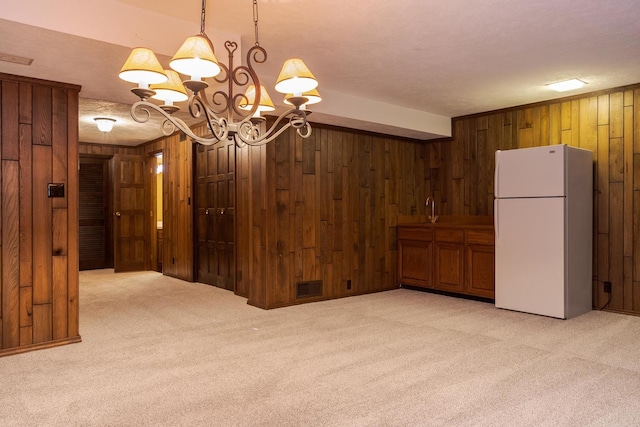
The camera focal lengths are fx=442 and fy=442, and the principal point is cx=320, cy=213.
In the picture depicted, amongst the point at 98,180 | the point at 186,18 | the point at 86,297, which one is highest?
the point at 186,18

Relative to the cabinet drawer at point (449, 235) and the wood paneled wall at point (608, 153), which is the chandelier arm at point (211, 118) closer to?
the cabinet drawer at point (449, 235)

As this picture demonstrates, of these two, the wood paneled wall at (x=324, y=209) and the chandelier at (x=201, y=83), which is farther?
the wood paneled wall at (x=324, y=209)

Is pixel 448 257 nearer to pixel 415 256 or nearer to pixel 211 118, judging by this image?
pixel 415 256

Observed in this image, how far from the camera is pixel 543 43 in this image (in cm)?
339

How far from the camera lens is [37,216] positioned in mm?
3445

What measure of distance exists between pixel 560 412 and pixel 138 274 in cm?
668

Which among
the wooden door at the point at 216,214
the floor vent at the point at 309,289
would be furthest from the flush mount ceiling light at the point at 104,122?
the floor vent at the point at 309,289

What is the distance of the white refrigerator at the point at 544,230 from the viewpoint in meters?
4.30

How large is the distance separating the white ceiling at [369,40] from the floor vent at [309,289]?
193cm

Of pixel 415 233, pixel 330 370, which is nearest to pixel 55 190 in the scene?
pixel 330 370

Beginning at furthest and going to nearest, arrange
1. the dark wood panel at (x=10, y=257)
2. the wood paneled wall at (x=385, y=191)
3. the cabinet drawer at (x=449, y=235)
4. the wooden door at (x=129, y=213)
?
the wooden door at (x=129, y=213), the cabinet drawer at (x=449, y=235), the wood paneled wall at (x=385, y=191), the dark wood panel at (x=10, y=257)

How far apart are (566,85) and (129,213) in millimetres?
6881

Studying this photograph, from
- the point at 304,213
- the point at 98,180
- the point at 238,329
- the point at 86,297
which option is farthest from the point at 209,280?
the point at 98,180

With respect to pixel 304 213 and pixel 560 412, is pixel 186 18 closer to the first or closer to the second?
pixel 304 213
